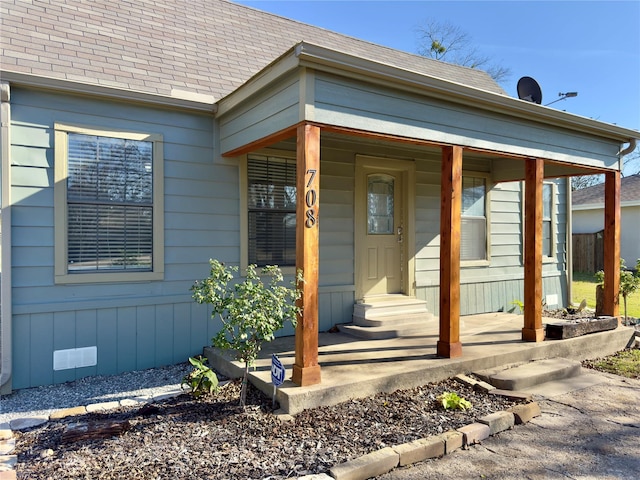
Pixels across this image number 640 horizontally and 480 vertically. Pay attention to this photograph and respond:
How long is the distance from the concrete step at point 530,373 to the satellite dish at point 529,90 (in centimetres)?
426

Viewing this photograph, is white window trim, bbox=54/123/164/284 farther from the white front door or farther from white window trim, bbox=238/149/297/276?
the white front door

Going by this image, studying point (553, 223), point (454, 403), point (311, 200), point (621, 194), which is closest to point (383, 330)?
point (454, 403)

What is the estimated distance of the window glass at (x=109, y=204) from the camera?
173 inches

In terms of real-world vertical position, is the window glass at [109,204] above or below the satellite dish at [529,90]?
below

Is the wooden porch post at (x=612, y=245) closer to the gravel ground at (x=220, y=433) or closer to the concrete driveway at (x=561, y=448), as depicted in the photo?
the concrete driveway at (x=561, y=448)

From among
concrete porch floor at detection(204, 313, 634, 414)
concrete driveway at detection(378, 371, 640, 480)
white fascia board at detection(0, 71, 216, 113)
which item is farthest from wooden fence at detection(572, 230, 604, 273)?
white fascia board at detection(0, 71, 216, 113)

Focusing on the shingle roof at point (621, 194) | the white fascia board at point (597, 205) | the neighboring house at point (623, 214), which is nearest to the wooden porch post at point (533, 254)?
the neighboring house at point (623, 214)

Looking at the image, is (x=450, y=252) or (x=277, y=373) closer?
(x=277, y=373)

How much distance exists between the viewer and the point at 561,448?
317cm

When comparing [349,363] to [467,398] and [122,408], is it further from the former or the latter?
[122,408]

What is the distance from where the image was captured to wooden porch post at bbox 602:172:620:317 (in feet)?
20.9

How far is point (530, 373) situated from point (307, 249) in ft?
9.34

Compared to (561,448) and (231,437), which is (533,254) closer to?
(561,448)

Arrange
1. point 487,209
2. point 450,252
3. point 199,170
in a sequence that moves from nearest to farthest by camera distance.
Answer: point 450,252
point 199,170
point 487,209
